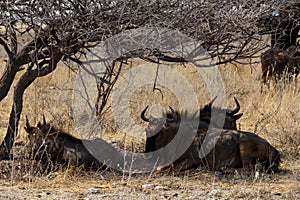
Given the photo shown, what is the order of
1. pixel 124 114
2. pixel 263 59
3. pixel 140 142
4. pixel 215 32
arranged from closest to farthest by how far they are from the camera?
pixel 215 32 < pixel 140 142 < pixel 124 114 < pixel 263 59

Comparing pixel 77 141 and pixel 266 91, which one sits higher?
pixel 266 91

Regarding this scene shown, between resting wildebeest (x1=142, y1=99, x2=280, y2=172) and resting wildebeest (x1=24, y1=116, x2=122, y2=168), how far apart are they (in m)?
0.65

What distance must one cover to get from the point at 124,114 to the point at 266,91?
3.38 meters

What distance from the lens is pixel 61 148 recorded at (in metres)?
7.12

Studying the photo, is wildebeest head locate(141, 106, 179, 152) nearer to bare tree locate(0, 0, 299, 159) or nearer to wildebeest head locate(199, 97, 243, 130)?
wildebeest head locate(199, 97, 243, 130)

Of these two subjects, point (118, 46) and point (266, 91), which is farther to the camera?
point (266, 91)

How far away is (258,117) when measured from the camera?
10211 mm

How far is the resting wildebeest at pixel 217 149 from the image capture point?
7160 mm

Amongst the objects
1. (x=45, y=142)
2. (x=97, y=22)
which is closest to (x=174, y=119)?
(x=45, y=142)

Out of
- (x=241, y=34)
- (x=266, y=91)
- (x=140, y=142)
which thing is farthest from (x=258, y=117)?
(x=241, y=34)

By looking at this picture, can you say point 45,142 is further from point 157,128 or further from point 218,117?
point 218,117

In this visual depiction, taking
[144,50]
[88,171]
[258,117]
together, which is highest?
[144,50]

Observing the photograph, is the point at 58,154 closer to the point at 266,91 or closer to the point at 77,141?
the point at 77,141

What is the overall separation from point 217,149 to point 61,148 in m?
1.82
